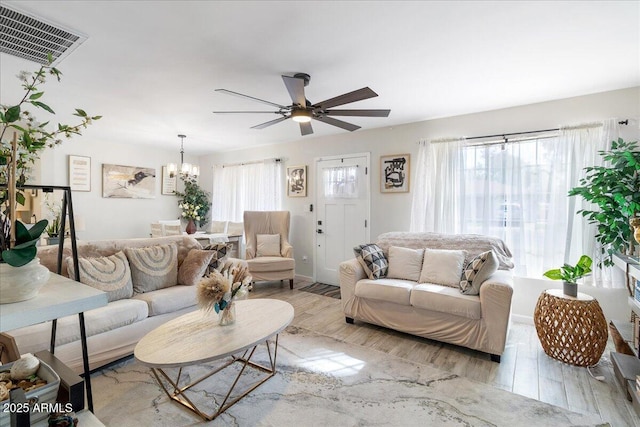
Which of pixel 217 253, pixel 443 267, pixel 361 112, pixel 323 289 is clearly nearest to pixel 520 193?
pixel 443 267

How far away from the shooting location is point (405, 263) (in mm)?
3373

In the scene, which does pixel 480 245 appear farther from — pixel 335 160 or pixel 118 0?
pixel 118 0

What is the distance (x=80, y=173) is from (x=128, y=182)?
75 cm

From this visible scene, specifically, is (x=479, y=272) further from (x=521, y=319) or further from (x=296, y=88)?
(x=296, y=88)

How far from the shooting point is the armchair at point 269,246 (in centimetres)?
457

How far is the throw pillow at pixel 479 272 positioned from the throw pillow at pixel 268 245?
2.98 m

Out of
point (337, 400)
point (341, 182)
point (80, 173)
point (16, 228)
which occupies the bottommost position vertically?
point (337, 400)

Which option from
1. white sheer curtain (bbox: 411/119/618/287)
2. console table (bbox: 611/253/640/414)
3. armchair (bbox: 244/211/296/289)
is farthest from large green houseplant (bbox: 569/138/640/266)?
armchair (bbox: 244/211/296/289)

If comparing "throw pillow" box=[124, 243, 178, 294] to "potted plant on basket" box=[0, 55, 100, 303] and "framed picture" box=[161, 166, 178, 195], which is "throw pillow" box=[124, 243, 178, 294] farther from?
"framed picture" box=[161, 166, 178, 195]

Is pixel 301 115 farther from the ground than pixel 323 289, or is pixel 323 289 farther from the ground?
pixel 301 115

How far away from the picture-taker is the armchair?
457 cm

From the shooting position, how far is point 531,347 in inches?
111

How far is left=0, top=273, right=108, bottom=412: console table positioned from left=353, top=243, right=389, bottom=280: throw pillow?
2825 mm

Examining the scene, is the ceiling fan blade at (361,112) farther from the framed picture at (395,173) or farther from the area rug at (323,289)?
the area rug at (323,289)
